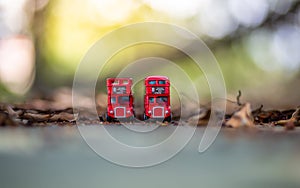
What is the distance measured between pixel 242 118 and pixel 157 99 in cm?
42

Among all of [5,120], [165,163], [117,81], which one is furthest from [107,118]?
[5,120]

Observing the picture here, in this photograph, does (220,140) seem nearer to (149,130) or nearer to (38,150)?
(149,130)

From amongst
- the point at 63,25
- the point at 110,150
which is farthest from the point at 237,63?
the point at 63,25

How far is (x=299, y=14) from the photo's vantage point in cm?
192

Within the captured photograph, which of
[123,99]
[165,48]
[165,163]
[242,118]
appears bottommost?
[165,163]

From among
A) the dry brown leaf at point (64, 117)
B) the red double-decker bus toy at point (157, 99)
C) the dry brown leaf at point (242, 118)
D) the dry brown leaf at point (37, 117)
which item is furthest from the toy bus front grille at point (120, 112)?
the dry brown leaf at point (242, 118)

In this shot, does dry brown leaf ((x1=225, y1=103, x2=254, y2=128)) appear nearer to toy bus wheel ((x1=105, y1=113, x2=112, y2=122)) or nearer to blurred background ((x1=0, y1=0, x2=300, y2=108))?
blurred background ((x1=0, y1=0, x2=300, y2=108))

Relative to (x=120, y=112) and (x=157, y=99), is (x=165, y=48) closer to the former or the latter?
(x=157, y=99)

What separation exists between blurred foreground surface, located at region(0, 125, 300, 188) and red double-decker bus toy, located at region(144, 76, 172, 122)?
0.07 metres

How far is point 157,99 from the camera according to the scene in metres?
1.87

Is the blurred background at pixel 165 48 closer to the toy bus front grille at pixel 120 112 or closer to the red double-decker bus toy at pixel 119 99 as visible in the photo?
the red double-decker bus toy at pixel 119 99

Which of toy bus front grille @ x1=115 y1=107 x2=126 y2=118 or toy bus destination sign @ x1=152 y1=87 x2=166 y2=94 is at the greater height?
toy bus destination sign @ x1=152 y1=87 x2=166 y2=94

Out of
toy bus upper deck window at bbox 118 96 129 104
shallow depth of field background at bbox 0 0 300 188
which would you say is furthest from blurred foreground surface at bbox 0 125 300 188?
toy bus upper deck window at bbox 118 96 129 104

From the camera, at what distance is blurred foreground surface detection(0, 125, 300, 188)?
1.76m
